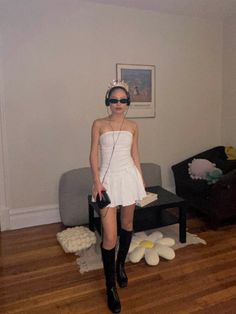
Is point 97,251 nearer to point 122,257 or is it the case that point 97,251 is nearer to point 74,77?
point 122,257

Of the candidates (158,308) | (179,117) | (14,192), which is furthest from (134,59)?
(158,308)

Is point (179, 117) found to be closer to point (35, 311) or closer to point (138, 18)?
point (138, 18)

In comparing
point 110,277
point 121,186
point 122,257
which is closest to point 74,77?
point 121,186

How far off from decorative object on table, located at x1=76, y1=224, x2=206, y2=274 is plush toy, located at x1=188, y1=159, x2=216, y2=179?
2.21 ft

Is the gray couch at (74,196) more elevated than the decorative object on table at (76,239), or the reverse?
the gray couch at (74,196)

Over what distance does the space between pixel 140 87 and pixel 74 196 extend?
60.8 inches

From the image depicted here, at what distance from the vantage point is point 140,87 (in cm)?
352

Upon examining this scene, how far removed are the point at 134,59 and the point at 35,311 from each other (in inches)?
110

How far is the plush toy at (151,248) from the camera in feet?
7.70

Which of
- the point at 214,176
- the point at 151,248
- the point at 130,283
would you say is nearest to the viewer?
the point at 130,283

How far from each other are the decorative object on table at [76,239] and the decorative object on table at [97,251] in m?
0.05

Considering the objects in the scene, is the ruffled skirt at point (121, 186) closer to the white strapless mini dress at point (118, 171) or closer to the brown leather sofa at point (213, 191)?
the white strapless mini dress at point (118, 171)

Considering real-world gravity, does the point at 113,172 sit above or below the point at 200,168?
above

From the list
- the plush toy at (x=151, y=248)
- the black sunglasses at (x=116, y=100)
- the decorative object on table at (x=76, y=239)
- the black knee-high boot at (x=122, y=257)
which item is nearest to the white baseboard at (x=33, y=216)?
the decorative object on table at (x=76, y=239)
